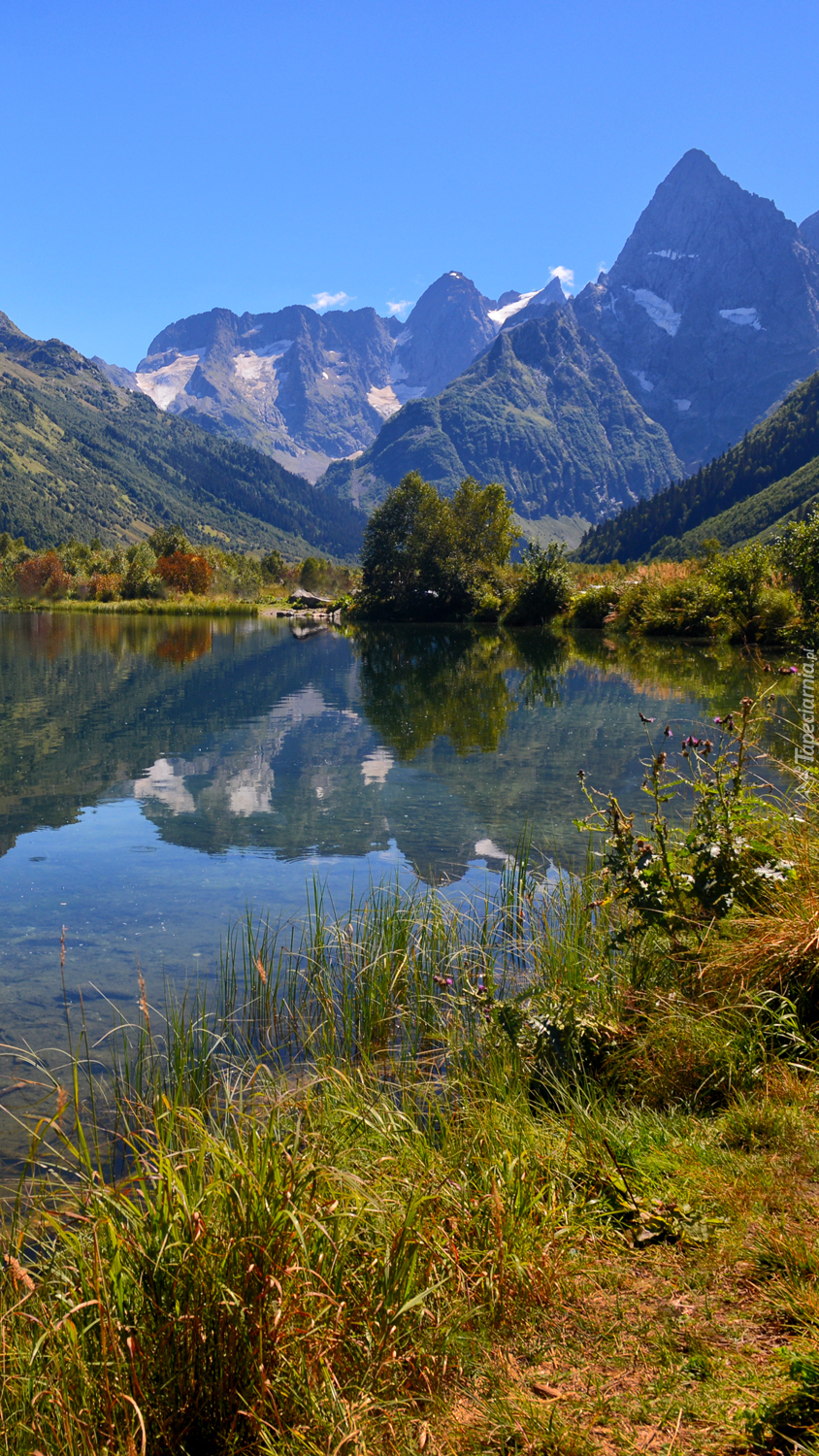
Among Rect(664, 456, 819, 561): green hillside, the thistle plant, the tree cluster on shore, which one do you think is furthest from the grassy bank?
the thistle plant

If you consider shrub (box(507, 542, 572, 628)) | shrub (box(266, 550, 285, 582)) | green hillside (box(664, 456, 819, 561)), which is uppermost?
green hillside (box(664, 456, 819, 561))

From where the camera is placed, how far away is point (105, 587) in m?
108

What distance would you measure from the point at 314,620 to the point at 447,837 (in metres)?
79.0

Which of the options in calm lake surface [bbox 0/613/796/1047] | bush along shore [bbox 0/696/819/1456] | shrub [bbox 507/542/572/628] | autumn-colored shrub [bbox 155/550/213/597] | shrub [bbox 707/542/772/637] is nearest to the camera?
bush along shore [bbox 0/696/819/1456]

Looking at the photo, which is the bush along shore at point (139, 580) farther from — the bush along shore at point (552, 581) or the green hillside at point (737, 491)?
the green hillside at point (737, 491)

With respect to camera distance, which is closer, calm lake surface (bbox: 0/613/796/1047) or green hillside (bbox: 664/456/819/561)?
calm lake surface (bbox: 0/613/796/1047)

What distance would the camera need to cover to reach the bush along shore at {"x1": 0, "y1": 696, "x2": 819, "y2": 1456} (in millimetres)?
2480

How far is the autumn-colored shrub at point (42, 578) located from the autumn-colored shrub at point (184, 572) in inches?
533

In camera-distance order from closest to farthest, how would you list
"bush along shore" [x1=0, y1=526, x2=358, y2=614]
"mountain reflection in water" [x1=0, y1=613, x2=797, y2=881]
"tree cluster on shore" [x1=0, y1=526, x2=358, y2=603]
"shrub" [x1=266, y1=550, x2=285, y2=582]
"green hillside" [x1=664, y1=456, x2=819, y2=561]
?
1. "mountain reflection in water" [x1=0, y1=613, x2=797, y2=881]
2. "bush along shore" [x1=0, y1=526, x2=358, y2=614]
3. "tree cluster on shore" [x1=0, y1=526, x2=358, y2=603]
4. "shrub" [x1=266, y1=550, x2=285, y2=582]
5. "green hillside" [x1=664, y1=456, x2=819, y2=561]

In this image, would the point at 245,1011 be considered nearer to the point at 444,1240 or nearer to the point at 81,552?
the point at 444,1240

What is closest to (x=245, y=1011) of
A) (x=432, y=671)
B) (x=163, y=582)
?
(x=432, y=671)

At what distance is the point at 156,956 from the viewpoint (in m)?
7.71

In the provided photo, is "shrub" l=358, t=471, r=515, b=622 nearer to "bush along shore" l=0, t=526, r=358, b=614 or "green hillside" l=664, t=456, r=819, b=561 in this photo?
"bush along shore" l=0, t=526, r=358, b=614

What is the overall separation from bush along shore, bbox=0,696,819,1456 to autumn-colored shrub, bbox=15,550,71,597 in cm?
11864
